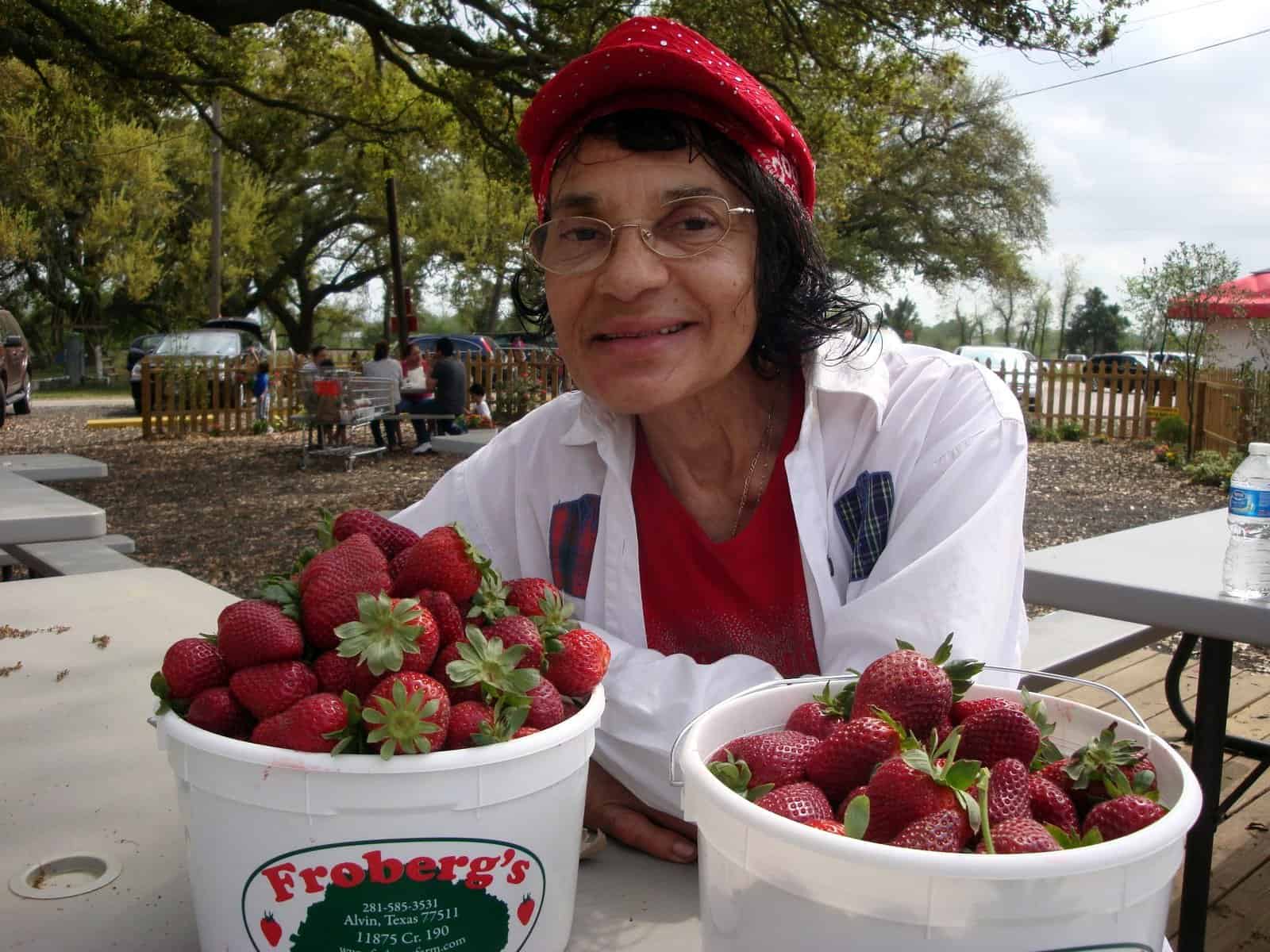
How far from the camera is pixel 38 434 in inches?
587

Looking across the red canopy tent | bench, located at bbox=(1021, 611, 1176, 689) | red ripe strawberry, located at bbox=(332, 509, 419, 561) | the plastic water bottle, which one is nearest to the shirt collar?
red ripe strawberry, located at bbox=(332, 509, 419, 561)

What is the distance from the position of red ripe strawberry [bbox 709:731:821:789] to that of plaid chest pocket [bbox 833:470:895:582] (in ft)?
2.29

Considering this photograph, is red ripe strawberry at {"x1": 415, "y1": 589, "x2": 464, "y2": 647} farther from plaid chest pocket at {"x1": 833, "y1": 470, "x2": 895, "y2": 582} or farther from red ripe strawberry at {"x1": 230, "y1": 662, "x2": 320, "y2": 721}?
plaid chest pocket at {"x1": 833, "y1": 470, "x2": 895, "y2": 582}

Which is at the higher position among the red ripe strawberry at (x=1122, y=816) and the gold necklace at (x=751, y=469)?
the gold necklace at (x=751, y=469)

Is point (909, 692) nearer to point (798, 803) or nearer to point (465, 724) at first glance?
point (798, 803)

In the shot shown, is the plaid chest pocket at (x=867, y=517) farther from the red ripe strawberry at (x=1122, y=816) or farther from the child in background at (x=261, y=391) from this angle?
the child in background at (x=261, y=391)

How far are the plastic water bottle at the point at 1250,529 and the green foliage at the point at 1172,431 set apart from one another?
13.3m

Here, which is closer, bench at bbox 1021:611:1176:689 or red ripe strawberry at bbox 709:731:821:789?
red ripe strawberry at bbox 709:731:821:789

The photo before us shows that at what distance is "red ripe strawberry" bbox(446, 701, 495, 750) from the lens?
36.2 inches

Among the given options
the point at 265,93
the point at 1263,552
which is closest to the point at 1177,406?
the point at 265,93

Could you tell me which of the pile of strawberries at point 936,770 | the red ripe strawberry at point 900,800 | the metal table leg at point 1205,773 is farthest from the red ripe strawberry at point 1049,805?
the metal table leg at point 1205,773

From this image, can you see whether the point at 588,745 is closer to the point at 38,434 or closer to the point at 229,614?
the point at 229,614

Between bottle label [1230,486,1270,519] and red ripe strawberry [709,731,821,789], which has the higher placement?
bottle label [1230,486,1270,519]

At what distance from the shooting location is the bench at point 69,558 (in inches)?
134
